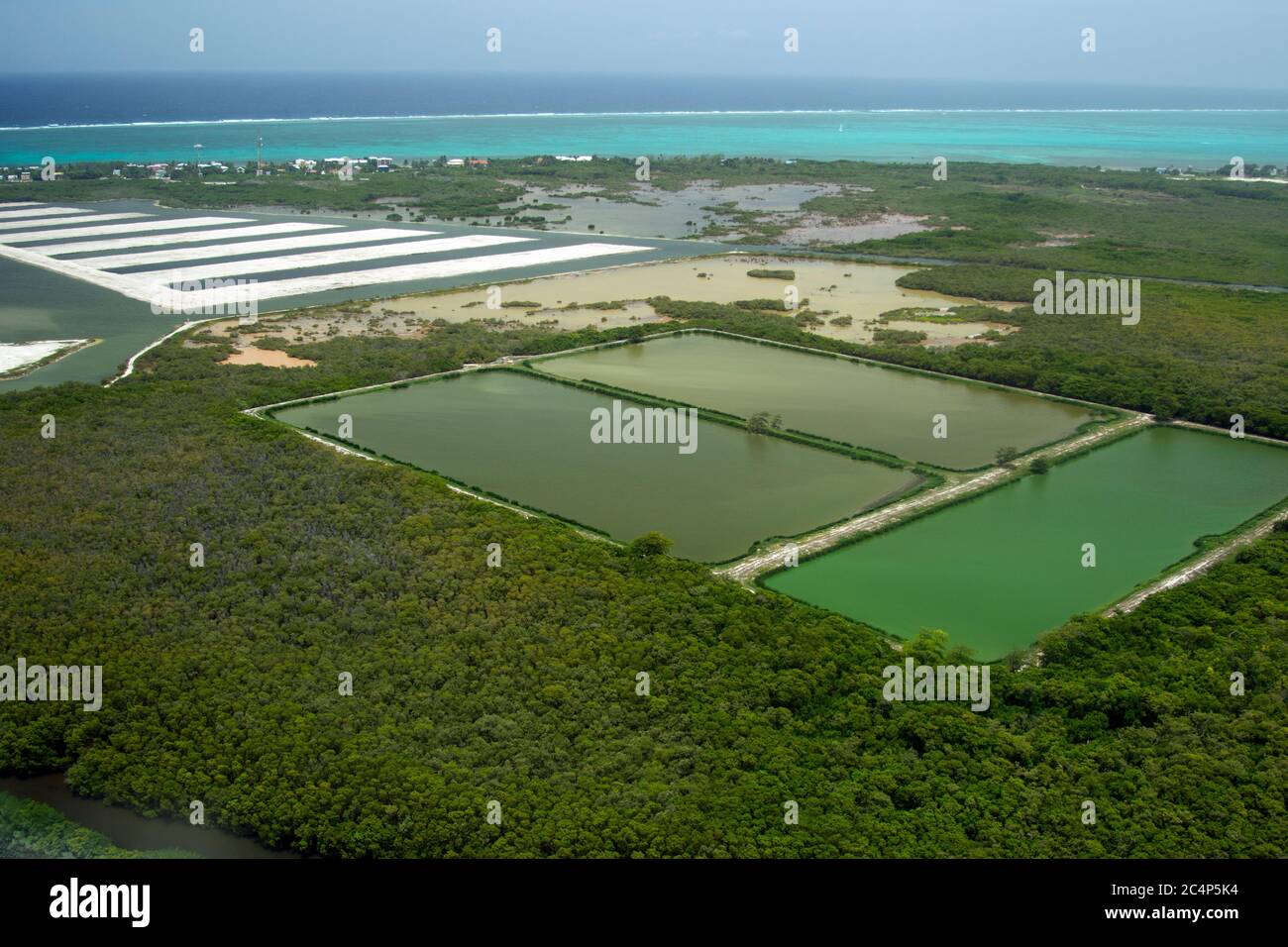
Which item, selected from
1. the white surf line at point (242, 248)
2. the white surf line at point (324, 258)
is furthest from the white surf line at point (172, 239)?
the white surf line at point (324, 258)

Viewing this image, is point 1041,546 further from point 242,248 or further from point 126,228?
point 126,228

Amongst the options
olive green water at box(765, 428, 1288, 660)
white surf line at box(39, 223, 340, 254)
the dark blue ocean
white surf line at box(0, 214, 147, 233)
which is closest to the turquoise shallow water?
the dark blue ocean

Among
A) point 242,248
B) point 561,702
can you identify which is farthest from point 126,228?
point 561,702

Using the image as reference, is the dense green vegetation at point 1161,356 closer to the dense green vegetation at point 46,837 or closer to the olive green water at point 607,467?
the olive green water at point 607,467

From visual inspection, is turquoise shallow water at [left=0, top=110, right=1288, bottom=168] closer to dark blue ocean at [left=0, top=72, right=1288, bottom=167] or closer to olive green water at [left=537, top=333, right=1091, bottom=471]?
dark blue ocean at [left=0, top=72, right=1288, bottom=167]

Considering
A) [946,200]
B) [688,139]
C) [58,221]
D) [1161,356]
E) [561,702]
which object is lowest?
[561,702]

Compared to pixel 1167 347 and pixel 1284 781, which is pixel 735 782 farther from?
pixel 1167 347
